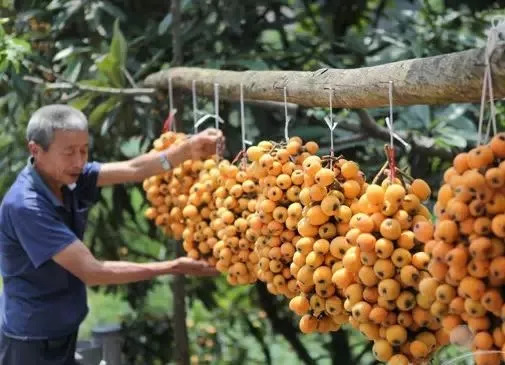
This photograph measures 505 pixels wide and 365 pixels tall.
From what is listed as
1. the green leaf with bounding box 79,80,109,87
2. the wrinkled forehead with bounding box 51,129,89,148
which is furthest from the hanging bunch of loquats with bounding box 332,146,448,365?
the green leaf with bounding box 79,80,109,87

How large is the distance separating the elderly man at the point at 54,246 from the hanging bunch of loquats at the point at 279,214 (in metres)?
0.59

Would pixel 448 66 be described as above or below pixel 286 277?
above

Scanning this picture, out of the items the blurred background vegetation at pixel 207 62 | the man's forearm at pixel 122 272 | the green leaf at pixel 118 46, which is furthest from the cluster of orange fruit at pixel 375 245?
the blurred background vegetation at pixel 207 62

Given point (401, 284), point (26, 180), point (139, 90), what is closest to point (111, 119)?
point (139, 90)

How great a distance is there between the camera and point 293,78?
2.01m

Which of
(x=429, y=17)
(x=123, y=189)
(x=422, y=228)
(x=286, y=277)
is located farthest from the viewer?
(x=123, y=189)

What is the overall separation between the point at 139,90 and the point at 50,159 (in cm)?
63

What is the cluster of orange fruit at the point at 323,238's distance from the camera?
5.16ft

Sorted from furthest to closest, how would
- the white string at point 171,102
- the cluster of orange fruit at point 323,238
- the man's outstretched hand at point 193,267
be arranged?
the white string at point 171,102 → the man's outstretched hand at point 193,267 → the cluster of orange fruit at point 323,238

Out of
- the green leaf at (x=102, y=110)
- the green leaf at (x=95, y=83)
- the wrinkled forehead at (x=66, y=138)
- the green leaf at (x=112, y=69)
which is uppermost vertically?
the green leaf at (x=112, y=69)

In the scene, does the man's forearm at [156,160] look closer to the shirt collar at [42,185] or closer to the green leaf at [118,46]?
the shirt collar at [42,185]

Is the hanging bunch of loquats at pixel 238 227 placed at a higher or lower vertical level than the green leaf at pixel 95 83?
lower

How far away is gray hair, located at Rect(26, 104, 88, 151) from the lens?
8.06ft

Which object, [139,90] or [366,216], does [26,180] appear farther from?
[366,216]
